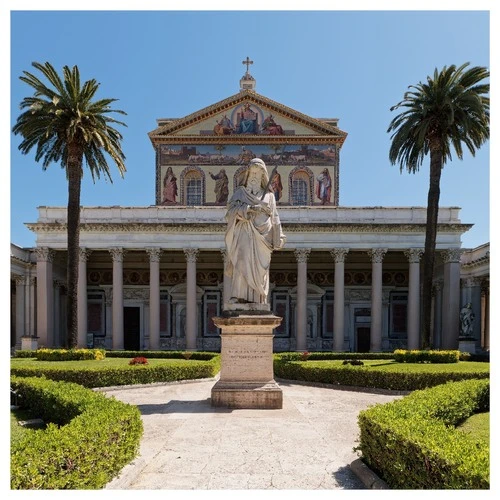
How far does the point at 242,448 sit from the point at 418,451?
3.14 metres

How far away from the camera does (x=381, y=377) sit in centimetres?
1742

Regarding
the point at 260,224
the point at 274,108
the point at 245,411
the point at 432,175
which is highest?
the point at 274,108

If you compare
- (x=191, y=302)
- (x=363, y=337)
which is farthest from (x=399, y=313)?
(x=191, y=302)

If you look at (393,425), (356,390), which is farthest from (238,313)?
(356,390)

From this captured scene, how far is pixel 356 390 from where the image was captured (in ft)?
58.1

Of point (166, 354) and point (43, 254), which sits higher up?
point (43, 254)

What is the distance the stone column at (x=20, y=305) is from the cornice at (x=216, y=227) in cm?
616

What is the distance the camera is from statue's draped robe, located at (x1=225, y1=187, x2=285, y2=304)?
1135 cm

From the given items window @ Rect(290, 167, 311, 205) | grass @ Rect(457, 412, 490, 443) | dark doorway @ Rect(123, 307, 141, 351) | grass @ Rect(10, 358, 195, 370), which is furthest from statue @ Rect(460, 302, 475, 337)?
dark doorway @ Rect(123, 307, 141, 351)

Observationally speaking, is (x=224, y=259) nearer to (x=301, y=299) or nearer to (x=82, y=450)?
(x=301, y=299)

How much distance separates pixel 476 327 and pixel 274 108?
22.2 metres

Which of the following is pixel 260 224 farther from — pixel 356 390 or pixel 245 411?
pixel 356 390

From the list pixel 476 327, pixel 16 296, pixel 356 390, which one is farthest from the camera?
pixel 16 296
